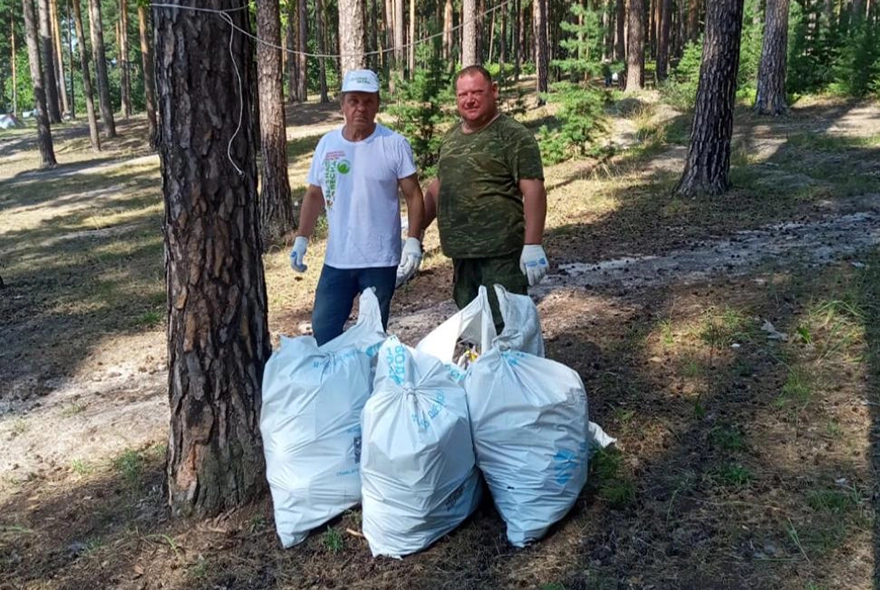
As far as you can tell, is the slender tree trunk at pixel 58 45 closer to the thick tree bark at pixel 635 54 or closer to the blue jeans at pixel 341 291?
the thick tree bark at pixel 635 54

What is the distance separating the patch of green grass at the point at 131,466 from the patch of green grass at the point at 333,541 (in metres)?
1.09

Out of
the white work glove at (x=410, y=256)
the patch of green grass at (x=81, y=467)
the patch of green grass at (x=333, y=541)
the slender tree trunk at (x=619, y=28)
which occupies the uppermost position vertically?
the slender tree trunk at (x=619, y=28)

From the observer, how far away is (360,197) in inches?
136

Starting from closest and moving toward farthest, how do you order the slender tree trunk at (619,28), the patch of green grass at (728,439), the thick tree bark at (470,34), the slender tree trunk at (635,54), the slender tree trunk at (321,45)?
the patch of green grass at (728,439) < the thick tree bark at (470,34) < the slender tree trunk at (635,54) < the slender tree trunk at (321,45) < the slender tree trunk at (619,28)

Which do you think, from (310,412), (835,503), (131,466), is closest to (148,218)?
(131,466)

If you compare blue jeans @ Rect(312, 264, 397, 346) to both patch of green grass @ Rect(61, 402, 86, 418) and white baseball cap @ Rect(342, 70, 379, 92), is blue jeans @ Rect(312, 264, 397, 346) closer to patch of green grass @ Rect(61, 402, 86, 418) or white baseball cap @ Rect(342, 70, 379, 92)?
white baseball cap @ Rect(342, 70, 379, 92)

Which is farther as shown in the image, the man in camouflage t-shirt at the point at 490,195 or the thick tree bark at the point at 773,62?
the thick tree bark at the point at 773,62

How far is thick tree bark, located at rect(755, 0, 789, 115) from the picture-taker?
46.4 ft

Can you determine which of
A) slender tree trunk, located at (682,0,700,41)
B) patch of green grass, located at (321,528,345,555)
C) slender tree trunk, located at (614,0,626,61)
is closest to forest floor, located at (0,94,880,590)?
patch of green grass, located at (321,528,345,555)

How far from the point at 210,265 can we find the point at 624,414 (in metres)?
2.04

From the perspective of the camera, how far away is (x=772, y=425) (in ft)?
10.9

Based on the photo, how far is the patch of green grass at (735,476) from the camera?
288cm

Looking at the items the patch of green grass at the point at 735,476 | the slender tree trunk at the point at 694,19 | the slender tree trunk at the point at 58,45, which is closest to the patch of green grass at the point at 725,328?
the patch of green grass at the point at 735,476

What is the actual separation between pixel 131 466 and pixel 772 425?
3029 mm
